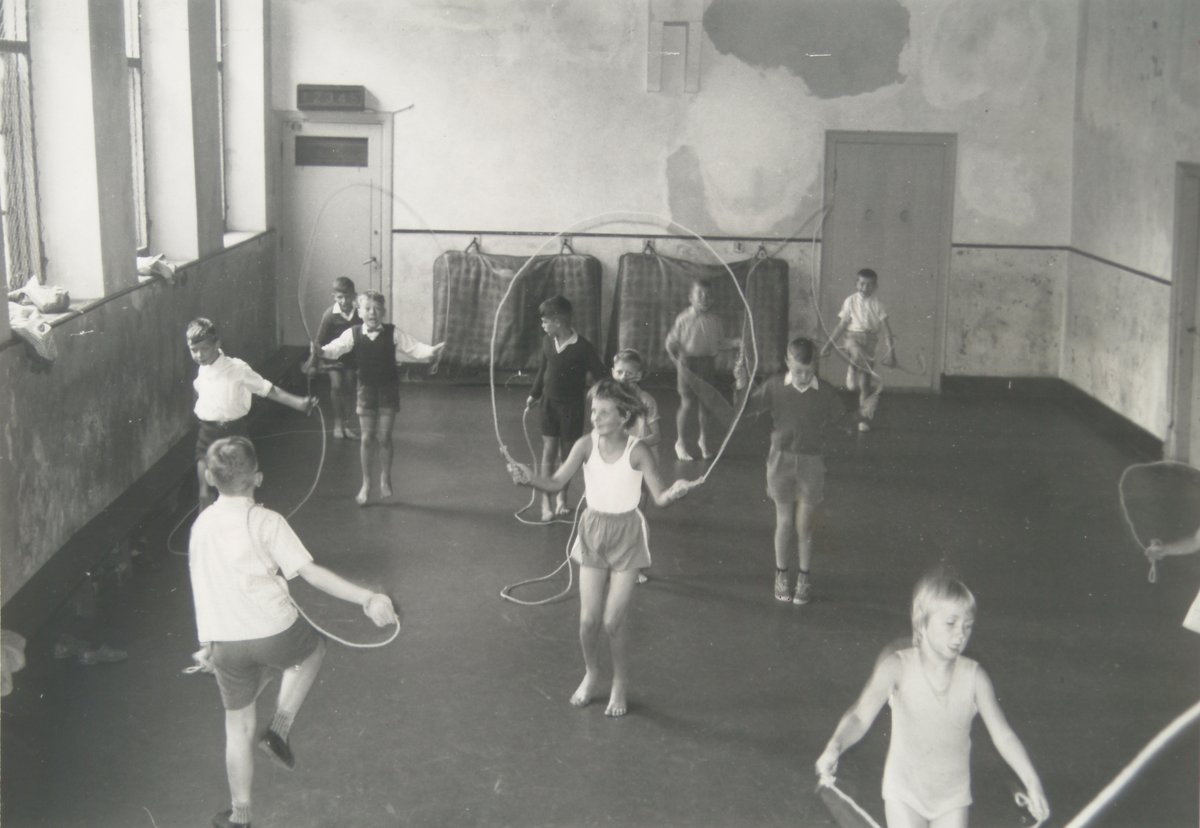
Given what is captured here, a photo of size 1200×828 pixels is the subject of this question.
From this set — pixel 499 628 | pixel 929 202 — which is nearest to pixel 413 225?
pixel 929 202

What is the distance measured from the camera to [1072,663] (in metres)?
6.27

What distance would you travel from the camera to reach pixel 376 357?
8.41 meters

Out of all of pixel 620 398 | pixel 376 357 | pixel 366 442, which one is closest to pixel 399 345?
pixel 376 357

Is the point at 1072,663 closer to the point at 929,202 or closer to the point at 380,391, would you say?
the point at 380,391

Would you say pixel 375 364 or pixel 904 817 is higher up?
pixel 375 364

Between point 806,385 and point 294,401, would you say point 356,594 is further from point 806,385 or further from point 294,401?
point 806,385

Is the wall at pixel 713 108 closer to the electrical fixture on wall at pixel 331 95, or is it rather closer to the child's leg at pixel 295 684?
the electrical fixture on wall at pixel 331 95

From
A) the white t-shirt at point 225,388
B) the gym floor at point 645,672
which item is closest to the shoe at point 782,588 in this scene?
the gym floor at point 645,672

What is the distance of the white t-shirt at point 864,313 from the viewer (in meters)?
11.2

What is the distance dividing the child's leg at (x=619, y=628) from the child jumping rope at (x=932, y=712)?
1782mm

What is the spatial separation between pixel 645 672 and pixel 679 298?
7.17 m

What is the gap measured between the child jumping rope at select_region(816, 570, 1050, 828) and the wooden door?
9974mm

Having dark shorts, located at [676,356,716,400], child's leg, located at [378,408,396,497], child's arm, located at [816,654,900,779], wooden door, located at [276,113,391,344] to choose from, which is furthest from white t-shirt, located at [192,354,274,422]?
wooden door, located at [276,113,391,344]

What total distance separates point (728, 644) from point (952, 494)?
3.37 metres
